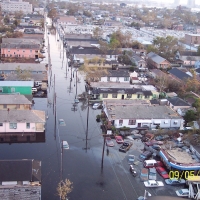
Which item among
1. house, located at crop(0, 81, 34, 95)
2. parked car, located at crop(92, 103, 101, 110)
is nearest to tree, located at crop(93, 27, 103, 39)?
house, located at crop(0, 81, 34, 95)

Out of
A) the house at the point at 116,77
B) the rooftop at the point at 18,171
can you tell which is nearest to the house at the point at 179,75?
the house at the point at 116,77

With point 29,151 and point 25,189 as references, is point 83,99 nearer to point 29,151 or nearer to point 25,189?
point 29,151

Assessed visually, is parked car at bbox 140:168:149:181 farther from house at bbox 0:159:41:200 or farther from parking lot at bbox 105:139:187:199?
house at bbox 0:159:41:200

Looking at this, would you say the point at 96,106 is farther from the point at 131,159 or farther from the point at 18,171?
the point at 18,171

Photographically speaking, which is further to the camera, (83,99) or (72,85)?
(72,85)

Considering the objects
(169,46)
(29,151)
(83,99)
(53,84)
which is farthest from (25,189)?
(169,46)
